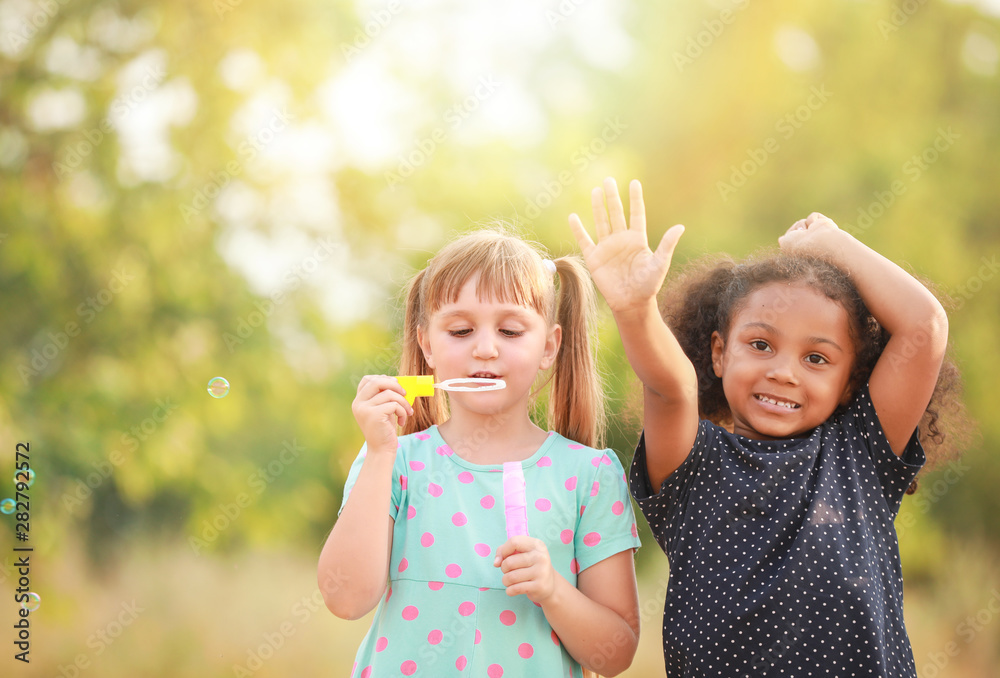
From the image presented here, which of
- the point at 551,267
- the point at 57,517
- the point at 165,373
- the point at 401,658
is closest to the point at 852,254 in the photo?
the point at 551,267

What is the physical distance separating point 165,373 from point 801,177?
174 inches

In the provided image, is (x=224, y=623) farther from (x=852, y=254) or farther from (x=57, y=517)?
(x=852, y=254)

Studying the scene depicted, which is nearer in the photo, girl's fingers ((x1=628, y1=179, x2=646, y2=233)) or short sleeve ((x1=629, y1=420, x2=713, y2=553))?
girl's fingers ((x1=628, y1=179, x2=646, y2=233))

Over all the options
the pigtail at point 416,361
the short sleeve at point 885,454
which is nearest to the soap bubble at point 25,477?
the pigtail at point 416,361

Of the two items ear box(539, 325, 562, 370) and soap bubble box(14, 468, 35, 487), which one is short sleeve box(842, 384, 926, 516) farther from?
soap bubble box(14, 468, 35, 487)

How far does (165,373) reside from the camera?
4.99m

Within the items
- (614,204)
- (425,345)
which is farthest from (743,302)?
(425,345)

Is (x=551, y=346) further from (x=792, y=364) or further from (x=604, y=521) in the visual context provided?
(x=792, y=364)

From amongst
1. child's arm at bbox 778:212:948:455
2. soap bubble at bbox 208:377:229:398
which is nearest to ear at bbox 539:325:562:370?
child's arm at bbox 778:212:948:455

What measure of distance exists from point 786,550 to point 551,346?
0.67 metres

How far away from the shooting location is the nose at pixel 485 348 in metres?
1.83

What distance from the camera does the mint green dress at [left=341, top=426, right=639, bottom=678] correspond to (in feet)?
5.68

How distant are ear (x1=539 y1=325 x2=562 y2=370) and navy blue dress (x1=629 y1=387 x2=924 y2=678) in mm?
307

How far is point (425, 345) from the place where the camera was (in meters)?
2.03
